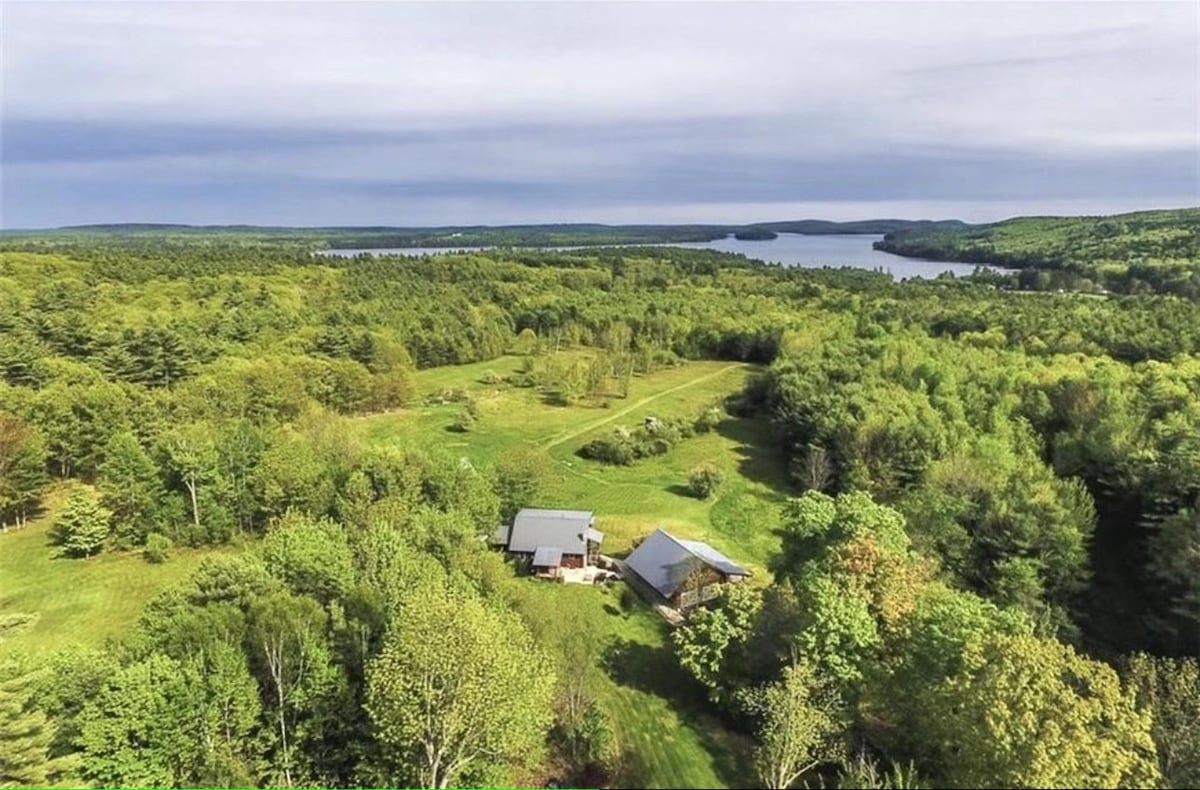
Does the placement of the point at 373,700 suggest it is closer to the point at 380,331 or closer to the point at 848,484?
the point at 848,484

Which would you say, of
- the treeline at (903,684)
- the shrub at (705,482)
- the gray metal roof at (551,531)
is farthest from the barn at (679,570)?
the shrub at (705,482)

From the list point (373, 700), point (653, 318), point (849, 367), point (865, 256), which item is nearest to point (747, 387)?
point (849, 367)

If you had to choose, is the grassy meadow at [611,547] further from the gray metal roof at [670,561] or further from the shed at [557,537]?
the shed at [557,537]

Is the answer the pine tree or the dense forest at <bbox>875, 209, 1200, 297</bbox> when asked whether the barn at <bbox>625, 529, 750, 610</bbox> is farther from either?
the dense forest at <bbox>875, 209, 1200, 297</bbox>

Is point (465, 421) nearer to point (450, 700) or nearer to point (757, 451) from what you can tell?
point (757, 451)

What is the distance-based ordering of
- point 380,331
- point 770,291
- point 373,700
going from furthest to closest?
point 770,291, point 380,331, point 373,700

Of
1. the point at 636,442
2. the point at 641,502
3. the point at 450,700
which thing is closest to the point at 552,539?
the point at 641,502

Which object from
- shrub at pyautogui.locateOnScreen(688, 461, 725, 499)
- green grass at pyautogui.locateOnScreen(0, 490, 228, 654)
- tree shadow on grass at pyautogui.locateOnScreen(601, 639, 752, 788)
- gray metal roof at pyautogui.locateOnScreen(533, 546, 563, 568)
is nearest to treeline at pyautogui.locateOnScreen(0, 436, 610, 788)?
tree shadow on grass at pyautogui.locateOnScreen(601, 639, 752, 788)
